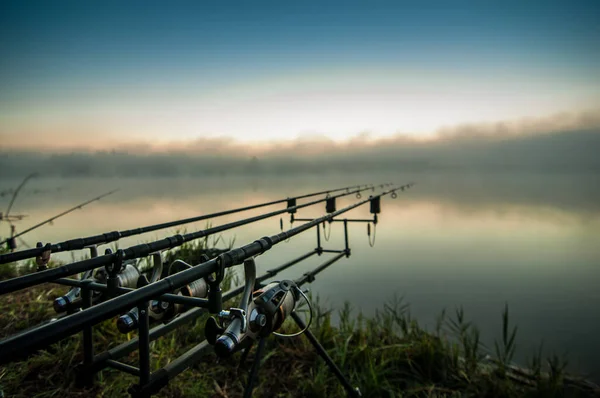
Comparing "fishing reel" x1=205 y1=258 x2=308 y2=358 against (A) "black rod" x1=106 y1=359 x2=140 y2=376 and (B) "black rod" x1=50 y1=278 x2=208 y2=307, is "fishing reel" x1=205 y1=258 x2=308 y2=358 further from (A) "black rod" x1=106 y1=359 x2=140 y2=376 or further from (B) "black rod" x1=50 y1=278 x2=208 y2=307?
(A) "black rod" x1=106 y1=359 x2=140 y2=376

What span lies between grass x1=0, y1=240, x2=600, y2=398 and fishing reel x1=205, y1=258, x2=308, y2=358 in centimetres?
209

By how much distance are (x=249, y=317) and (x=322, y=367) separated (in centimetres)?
242

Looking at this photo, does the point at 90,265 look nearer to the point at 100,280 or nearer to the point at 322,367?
the point at 100,280

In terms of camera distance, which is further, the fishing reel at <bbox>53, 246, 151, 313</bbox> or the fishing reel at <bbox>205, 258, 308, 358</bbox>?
the fishing reel at <bbox>53, 246, 151, 313</bbox>

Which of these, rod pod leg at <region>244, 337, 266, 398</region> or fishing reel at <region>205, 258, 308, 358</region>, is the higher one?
fishing reel at <region>205, 258, 308, 358</region>

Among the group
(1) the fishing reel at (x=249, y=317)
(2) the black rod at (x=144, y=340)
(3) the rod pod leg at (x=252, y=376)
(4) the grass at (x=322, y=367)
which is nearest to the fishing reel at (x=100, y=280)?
(2) the black rod at (x=144, y=340)

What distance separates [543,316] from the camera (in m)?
8.26

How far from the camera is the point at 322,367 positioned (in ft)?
12.6

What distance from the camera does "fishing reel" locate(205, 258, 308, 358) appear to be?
1.56m

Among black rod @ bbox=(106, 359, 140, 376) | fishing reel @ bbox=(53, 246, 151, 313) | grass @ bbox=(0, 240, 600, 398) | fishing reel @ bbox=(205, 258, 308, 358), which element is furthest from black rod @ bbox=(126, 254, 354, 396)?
grass @ bbox=(0, 240, 600, 398)

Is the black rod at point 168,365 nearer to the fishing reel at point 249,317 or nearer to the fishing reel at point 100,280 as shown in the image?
the fishing reel at point 100,280

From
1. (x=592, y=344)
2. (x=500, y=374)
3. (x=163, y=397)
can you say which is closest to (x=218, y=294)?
(x=163, y=397)

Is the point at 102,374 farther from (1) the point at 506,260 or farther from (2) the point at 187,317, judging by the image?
(1) the point at 506,260

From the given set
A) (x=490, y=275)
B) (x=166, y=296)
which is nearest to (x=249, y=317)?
(x=166, y=296)
